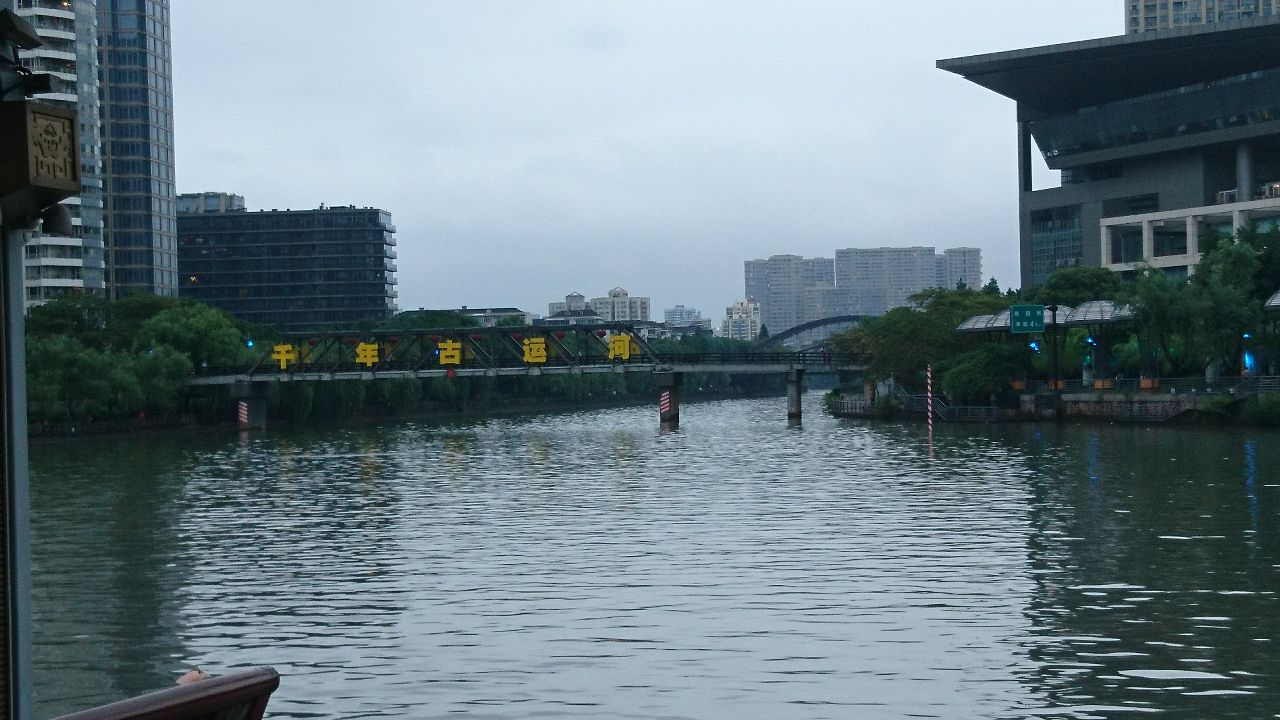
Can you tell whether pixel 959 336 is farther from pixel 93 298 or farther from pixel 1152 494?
pixel 93 298

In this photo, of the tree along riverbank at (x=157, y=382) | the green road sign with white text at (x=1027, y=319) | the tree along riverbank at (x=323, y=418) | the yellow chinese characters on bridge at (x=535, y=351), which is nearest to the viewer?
the tree along riverbank at (x=157, y=382)

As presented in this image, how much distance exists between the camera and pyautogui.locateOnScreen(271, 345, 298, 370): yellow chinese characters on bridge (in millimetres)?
131163

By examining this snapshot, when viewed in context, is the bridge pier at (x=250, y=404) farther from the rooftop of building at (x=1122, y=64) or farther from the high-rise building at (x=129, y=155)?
the rooftop of building at (x=1122, y=64)

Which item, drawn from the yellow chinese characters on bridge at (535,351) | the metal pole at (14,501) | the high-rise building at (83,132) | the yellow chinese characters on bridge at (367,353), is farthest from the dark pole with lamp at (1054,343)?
the metal pole at (14,501)

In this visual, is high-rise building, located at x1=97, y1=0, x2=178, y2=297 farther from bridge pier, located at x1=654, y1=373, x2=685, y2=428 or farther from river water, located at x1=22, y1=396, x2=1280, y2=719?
river water, located at x1=22, y1=396, x2=1280, y2=719

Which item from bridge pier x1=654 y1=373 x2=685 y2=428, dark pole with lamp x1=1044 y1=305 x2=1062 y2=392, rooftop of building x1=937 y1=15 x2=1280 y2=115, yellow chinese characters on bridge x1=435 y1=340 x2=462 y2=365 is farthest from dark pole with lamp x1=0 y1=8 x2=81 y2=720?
rooftop of building x1=937 y1=15 x2=1280 y2=115

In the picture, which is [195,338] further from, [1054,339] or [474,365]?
[1054,339]

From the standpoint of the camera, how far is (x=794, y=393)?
133 meters

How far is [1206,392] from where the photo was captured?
324ft

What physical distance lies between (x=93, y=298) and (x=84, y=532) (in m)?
110

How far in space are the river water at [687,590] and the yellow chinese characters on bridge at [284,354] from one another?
209 feet

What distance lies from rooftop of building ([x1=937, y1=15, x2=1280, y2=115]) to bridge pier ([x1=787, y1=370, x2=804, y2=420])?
5274 cm

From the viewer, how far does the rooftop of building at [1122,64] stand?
6127 inches

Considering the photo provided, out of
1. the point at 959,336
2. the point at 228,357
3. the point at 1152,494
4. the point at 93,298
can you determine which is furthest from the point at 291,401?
the point at 1152,494
